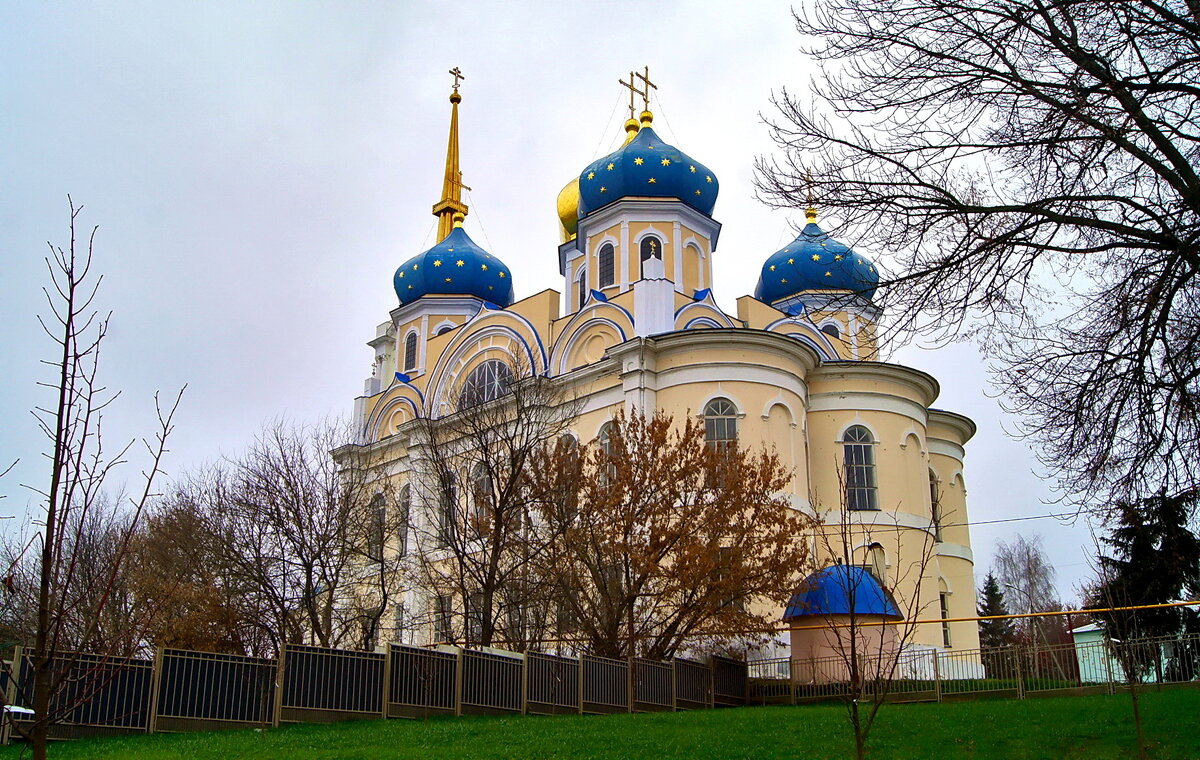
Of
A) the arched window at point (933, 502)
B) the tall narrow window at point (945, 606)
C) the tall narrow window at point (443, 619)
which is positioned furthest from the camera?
the arched window at point (933, 502)

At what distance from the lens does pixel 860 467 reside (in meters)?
26.7

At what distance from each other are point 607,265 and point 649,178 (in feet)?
8.28

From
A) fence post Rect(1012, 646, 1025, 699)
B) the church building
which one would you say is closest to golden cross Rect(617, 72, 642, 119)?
the church building

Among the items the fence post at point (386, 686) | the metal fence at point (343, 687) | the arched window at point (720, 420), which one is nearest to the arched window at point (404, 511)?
the arched window at point (720, 420)

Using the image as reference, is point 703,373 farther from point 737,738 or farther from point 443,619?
point 737,738

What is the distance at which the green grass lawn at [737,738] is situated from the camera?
37.1 ft

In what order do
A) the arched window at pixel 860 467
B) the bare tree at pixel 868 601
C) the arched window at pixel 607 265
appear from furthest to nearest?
1. the arched window at pixel 607 265
2. the arched window at pixel 860 467
3. the bare tree at pixel 868 601

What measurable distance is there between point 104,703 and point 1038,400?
11.0m

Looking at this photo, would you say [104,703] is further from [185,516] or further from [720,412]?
[720,412]

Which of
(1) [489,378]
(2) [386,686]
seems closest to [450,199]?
(1) [489,378]

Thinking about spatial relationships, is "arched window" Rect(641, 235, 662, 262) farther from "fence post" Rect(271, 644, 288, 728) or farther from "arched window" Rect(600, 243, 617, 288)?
"fence post" Rect(271, 644, 288, 728)

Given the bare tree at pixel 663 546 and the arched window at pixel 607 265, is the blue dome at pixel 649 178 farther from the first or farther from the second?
the bare tree at pixel 663 546

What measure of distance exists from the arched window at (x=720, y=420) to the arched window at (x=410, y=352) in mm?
13266

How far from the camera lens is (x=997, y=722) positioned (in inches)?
516
